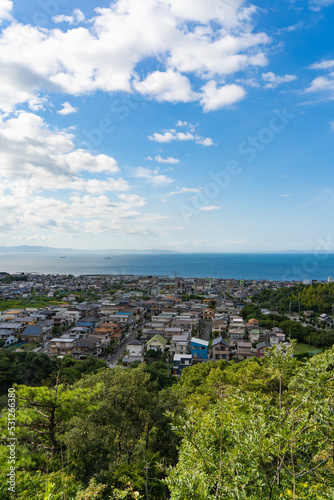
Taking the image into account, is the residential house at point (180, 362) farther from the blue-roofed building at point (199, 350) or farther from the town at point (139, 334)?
the blue-roofed building at point (199, 350)

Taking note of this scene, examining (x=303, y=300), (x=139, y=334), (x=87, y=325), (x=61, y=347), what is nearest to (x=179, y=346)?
(x=139, y=334)

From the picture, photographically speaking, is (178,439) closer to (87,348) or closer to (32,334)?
(87,348)

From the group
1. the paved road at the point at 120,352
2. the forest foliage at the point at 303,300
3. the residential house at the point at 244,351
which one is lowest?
the paved road at the point at 120,352

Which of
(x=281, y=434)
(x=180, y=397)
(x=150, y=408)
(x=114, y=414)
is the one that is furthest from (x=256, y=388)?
(x=281, y=434)

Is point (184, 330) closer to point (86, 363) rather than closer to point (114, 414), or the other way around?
point (86, 363)

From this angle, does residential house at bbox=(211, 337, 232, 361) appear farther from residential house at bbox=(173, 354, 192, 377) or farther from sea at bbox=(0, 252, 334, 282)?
sea at bbox=(0, 252, 334, 282)

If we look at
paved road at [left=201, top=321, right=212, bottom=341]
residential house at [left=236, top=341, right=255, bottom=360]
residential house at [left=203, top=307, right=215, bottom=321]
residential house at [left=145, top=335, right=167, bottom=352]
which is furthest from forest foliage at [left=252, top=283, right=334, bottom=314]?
residential house at [left=145, top=335, right=167, bottom=352]

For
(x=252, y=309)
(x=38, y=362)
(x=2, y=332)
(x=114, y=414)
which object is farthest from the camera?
(x=252, y=309)

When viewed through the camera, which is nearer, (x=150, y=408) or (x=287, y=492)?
(x=287, y=492)

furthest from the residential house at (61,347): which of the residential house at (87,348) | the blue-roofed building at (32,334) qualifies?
the blue-roofed building at (32,334)
